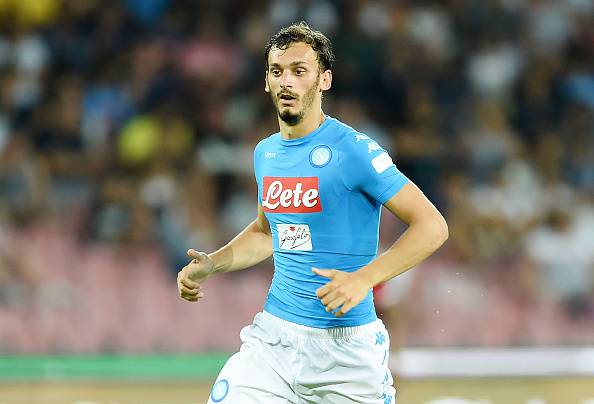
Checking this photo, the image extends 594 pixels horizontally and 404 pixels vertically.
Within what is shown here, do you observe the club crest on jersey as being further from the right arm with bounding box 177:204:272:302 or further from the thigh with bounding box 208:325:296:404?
the thigh with bounding box 208:325:296:404


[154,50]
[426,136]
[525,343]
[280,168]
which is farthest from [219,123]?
[280,168]

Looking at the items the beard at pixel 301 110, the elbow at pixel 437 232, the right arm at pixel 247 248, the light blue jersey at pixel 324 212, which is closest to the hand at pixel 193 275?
the right arm at pixel 247 248

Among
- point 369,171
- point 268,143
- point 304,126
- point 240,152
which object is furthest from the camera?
point 240,152

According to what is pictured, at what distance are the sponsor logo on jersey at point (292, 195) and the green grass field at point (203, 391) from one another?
12.3 ft

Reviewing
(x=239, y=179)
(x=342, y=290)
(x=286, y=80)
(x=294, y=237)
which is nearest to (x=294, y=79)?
(x=286, y=80)

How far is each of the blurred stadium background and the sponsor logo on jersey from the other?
3.60 meters

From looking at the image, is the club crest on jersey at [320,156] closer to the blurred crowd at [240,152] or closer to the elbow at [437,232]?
the elbow at [437,232]

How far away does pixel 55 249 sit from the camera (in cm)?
887

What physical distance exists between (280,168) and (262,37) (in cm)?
609

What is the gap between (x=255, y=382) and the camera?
411 centimetres

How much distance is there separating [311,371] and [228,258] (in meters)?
0.69

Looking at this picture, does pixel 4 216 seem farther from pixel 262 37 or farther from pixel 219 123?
pixel 262 37

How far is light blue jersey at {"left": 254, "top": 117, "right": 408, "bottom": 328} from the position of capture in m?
4.09

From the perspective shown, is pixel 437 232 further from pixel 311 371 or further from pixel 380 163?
pixel 311 371
